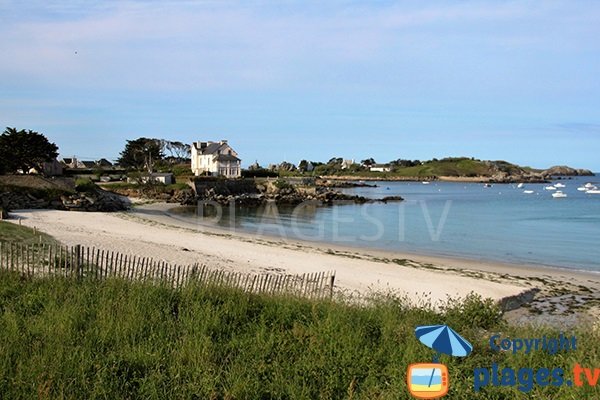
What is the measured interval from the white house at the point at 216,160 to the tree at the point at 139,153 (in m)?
8.78

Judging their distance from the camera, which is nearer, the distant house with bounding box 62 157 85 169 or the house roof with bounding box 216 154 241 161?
the house roof with bounding box 216 154 241 161

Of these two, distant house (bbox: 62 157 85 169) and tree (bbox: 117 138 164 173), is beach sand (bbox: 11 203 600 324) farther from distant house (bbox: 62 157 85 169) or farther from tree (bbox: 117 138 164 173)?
distant house (bbox: 62 157 85 169)

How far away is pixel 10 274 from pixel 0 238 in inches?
407

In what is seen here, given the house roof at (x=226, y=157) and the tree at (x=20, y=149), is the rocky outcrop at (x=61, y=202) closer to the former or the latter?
the tree at (x=20, y=149)

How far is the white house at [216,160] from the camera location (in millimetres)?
90812

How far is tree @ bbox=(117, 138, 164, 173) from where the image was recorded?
323 ft

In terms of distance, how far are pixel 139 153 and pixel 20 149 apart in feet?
136

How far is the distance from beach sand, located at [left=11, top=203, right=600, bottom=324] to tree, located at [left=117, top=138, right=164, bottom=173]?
211 ft

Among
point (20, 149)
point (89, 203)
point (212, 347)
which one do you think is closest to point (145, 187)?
point (20, 149)

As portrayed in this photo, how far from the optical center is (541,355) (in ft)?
24.9

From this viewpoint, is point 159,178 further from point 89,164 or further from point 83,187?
point 89,164

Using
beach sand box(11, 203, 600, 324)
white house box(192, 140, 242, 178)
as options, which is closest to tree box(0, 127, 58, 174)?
beach sand box(11, 203, 600, 324)

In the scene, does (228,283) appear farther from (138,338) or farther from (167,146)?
(167,146)

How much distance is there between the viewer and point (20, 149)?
188 feet
